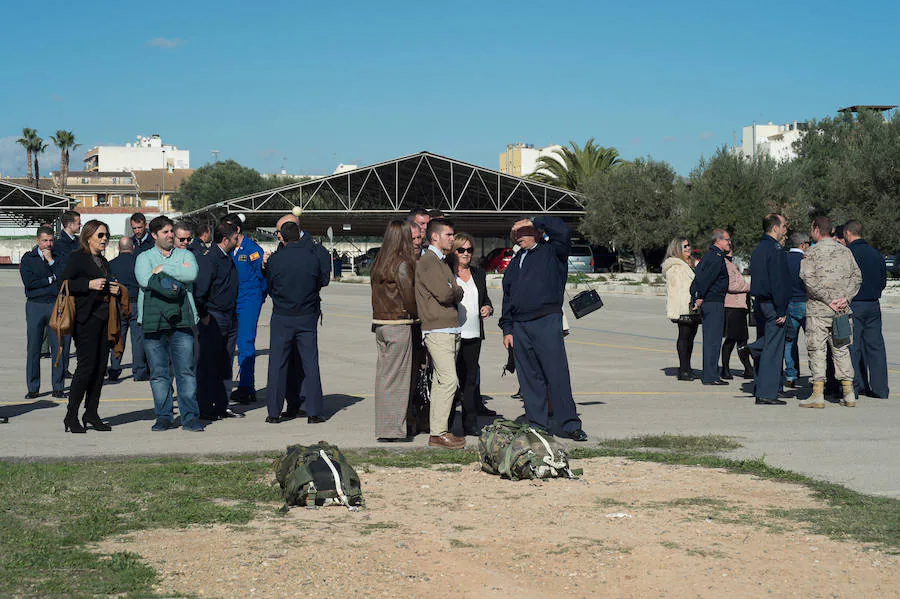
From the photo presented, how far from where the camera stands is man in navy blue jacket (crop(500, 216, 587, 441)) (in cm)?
920

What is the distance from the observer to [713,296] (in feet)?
43.8

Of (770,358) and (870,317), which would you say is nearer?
(770,358)

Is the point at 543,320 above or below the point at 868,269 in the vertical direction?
below

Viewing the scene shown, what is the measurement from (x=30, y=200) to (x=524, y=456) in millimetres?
66917

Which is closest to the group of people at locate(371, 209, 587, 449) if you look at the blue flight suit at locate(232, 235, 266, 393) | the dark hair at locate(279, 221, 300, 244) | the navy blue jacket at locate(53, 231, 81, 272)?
the dark hair at locate(279, 221, 300, 244)

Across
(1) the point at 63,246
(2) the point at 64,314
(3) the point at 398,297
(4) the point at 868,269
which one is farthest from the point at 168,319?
(4) the point at 868,269

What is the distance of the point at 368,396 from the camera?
40.6 ft

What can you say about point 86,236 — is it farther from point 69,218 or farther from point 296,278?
point 69,218

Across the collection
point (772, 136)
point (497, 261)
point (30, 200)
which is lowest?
point (497, 261)

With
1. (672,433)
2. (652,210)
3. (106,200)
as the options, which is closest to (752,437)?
(672,433)

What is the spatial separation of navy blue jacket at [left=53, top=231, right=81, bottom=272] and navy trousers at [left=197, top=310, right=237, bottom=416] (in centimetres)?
281

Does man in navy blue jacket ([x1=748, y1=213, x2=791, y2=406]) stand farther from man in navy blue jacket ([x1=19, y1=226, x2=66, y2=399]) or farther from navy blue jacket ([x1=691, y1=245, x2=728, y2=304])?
man in navy blue jacket ([x1=19, y1=226, x2=66, y2=399])

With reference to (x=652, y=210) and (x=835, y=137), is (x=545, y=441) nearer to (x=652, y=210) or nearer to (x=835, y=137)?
(x=652, y=210)

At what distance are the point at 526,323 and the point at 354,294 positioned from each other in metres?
28.8
